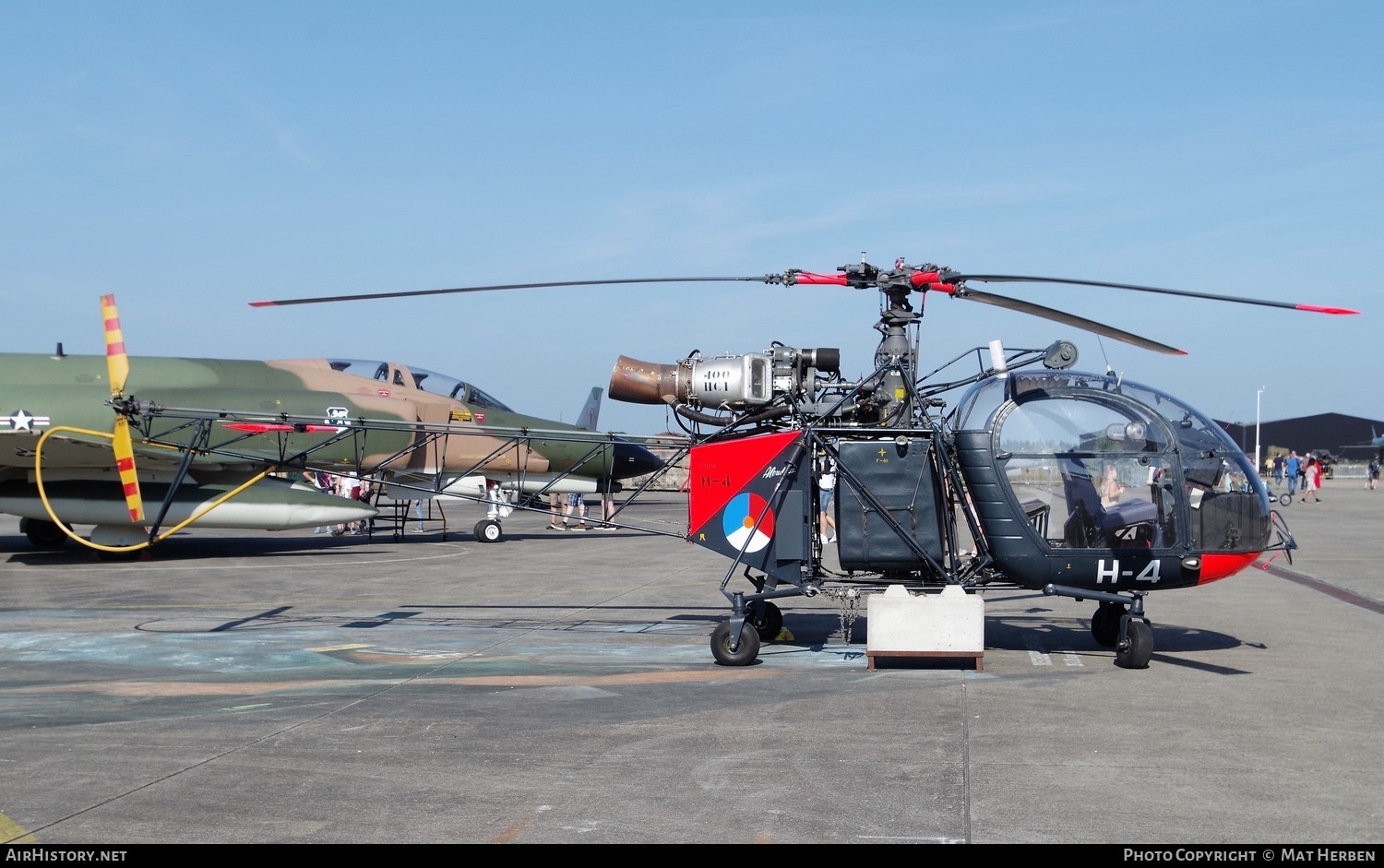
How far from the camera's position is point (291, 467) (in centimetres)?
1306

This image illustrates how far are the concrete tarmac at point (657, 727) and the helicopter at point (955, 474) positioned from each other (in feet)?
2.63

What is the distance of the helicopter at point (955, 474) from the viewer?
9969 mm

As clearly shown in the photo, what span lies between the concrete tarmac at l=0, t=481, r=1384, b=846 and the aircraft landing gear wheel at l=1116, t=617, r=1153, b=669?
224mm

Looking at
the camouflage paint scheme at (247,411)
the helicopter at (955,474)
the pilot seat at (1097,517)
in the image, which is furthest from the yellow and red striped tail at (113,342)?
the pilot seat at (1097,517)

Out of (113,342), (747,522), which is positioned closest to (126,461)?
(113,342)

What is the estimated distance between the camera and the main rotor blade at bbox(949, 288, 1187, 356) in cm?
983

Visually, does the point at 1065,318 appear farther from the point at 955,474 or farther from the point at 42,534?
the point at 42,534

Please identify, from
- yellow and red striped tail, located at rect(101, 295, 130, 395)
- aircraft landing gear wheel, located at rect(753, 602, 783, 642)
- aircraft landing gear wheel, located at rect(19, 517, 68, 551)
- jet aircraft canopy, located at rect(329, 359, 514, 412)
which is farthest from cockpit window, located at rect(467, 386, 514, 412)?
aircraft landing gear wheel, located at rect(753, 602, 783, 642)

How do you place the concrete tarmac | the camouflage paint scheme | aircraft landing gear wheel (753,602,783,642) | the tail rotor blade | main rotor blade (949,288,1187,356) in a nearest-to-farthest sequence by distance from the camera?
the concrete tarmac → main rotor blade (949,288,1187,356) → aircraft landing gear wheel (753,602,783,642) → the tail rotor blade → the camouflage paint scheme

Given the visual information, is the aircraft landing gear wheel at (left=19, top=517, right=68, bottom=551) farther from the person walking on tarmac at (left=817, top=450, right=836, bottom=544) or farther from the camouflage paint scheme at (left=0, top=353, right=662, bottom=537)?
the person walking on tarmac at (left=817, top=450, right=836, bottom=544)
